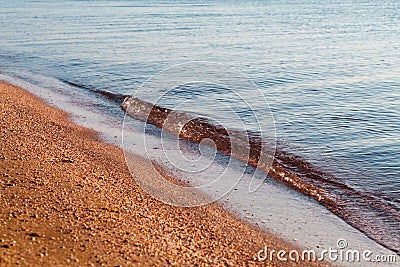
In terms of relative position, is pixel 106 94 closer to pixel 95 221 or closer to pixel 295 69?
pixel 295 69

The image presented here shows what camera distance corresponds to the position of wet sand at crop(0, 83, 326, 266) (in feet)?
26.4

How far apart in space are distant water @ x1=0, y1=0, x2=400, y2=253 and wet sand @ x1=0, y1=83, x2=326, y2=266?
324 centimetres

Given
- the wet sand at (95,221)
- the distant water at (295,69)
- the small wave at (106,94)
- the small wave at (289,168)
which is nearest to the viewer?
the wet sand at (95,221)

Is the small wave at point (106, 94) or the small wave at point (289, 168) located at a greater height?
the small wave at point (106, 94)

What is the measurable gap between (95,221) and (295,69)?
22834 mm

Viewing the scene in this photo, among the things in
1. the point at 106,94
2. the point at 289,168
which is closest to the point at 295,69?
the point at 106,94

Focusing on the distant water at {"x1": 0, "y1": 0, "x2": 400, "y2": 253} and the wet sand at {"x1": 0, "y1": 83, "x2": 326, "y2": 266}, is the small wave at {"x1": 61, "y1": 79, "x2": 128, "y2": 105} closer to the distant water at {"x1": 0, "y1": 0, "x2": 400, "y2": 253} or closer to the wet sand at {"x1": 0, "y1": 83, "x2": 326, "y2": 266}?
the distant water at {"x1": 0, "y1": 0, "x2": 400, "y2": 253}

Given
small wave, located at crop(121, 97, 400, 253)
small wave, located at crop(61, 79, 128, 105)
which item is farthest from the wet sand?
small wave, located at crop(61, 79, 128, 105)

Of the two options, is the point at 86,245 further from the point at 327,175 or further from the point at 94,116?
the point at 94,116

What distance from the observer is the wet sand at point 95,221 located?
804cm

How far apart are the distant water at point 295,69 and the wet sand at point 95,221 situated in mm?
3244

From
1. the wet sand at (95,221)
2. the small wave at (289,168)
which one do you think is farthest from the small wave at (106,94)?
the wet sand at (95,221)

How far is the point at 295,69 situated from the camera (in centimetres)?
3006

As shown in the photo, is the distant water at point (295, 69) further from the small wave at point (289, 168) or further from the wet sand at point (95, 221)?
the wet sand at point (95, 221)
